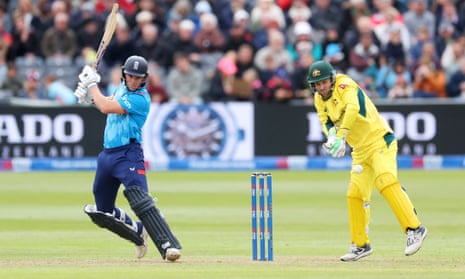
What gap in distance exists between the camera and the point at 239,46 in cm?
2198

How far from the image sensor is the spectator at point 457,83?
2142 cm

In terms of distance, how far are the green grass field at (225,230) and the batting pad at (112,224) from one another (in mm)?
204

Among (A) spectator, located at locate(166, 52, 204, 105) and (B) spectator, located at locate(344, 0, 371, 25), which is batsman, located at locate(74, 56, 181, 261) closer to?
(A) spectator, located at locate(166, 52, 204, 105)

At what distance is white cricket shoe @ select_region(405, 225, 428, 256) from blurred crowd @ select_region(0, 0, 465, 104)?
10675mm

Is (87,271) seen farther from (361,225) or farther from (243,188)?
(243,188)

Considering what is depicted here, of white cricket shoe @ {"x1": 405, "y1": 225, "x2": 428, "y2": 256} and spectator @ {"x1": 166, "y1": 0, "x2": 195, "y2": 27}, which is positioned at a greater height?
spectator @ {"x1": 166, "y1": 0, "x2": 195, "y2": 27}

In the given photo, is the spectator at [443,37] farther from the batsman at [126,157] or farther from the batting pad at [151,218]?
the batting pad at [151,218]

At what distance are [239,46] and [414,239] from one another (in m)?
12.1

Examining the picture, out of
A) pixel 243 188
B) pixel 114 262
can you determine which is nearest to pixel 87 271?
pixel 114 262

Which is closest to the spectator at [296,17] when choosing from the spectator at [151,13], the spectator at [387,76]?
the spectator at [387,76]

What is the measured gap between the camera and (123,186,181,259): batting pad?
33.0ft

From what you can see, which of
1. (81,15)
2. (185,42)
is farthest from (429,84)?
(81,15)

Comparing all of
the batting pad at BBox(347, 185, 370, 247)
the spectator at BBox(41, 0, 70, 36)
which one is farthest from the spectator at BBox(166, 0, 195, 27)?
the batting pad at BBox(347, 185, 370, 247)

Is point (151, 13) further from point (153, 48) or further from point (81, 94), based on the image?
point (81, 94)
